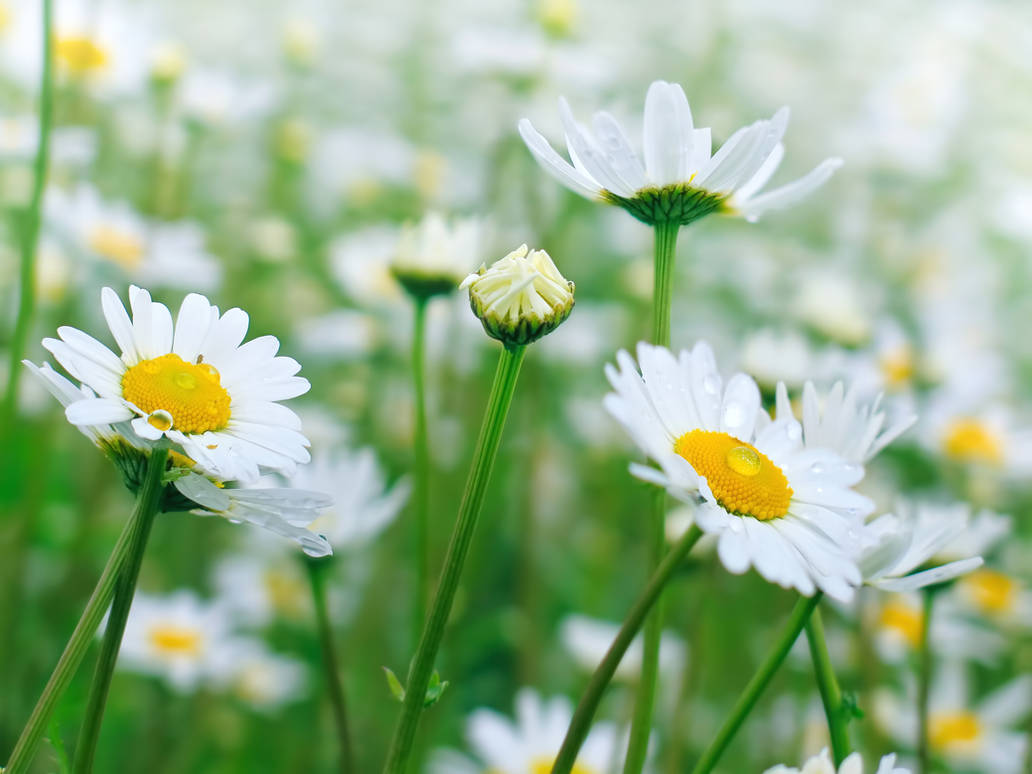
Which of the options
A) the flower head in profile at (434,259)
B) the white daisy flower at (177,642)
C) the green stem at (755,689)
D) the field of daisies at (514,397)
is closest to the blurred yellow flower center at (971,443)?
the field of daisies at (514,397)

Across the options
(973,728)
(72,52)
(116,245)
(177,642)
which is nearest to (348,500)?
(177,642)

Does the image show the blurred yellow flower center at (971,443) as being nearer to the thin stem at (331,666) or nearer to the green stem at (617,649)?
the thin stem at (331,666)

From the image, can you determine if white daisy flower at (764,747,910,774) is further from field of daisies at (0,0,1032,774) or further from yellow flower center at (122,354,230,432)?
yellow flower center at (122,354,230,432)

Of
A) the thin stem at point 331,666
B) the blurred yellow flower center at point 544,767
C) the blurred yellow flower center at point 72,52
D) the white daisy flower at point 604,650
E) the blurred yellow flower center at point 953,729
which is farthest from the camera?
the blurred yellow flower center at point 72,52

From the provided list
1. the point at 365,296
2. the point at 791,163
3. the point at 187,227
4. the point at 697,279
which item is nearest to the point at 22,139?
the point at 187,227

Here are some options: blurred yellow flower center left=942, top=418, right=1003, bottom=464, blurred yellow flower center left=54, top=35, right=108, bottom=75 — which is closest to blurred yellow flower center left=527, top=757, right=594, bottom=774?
blurred yellow flower center left=942, top=418, right=1003, bottom=464

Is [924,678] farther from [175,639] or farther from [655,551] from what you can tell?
[175,639]

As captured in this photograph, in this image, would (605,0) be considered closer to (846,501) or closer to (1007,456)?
(1007,456)
